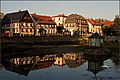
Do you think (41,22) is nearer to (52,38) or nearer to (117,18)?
(52,38)

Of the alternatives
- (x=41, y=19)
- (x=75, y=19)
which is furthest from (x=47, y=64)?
(x=75, y=19)

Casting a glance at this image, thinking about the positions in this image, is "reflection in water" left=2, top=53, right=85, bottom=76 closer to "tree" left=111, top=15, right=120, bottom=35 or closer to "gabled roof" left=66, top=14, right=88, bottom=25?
"tree" left=111, top=15, right=120, bottom=35

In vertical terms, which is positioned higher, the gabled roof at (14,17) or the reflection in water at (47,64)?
the gabled roof at (14,17)

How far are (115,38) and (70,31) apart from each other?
2995 centimetres

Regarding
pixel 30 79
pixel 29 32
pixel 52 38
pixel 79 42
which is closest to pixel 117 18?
pixel 79 42

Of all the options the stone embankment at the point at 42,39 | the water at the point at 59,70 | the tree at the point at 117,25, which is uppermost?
the tree at the point at 117,25

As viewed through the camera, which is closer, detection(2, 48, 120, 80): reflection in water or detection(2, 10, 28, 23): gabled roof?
detection(2, 48, 120, 80): reflection in water

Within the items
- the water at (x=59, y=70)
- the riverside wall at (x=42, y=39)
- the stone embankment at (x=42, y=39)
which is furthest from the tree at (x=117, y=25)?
the water at (x=59, y=70)

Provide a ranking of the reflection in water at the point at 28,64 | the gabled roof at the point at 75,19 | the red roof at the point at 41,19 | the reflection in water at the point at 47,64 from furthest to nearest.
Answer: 1. the gabled roof at the point at 75,19
2. the red roof at the point at 41,19
3. the reflection in water at the point at 28,64
4. the reflection in water at the point at 47,64

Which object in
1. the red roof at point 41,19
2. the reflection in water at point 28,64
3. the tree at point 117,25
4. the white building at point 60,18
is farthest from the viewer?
the white building at point 60,18

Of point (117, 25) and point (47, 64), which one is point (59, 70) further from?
point (117, 25)

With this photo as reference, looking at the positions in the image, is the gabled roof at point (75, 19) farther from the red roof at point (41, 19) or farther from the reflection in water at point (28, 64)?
the reflection in water at point (28, 64)

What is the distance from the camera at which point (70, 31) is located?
318 ft

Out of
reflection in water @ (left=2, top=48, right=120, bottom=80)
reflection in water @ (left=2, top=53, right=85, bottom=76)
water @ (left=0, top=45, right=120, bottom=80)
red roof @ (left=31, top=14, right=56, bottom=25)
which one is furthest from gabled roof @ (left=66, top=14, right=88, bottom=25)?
water @ (left=0, top=45, right=120, bottom=80)
